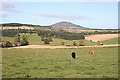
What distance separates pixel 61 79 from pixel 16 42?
6912cm

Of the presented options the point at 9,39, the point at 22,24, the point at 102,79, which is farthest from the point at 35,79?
the point at 22,24

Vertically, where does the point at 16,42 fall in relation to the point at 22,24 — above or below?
below

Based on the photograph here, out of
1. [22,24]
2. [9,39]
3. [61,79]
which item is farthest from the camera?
[22,24]

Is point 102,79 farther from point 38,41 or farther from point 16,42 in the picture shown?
point 38,41

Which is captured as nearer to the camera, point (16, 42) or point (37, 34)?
point (16, 42)

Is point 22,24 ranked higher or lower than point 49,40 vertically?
higher

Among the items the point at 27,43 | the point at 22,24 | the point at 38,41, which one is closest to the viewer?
the point at 27,43

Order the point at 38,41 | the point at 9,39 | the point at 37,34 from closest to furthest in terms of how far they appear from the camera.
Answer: the point at 9,39
the point at 38,41
the point at 37,34

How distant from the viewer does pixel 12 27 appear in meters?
99.8

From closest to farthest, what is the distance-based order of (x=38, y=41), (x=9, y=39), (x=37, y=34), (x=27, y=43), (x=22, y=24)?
(x=9, y=39), (x=27, y=43), (x=38, y=41), (x=37, y=34), (x=22, y=24)

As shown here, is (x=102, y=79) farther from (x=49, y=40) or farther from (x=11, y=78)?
(x=49, y=40)

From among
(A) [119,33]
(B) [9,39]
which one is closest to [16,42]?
(B) [9,39]

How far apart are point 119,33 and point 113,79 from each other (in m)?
102

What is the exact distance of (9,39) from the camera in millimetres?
80688
